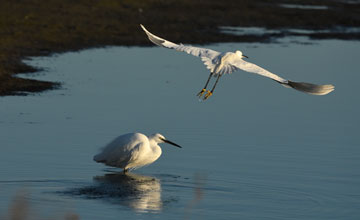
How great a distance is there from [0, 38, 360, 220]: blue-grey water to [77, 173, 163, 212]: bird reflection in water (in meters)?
0.02

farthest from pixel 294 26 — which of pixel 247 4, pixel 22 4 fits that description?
pixel 22 4

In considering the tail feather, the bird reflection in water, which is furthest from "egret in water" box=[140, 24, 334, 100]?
the bird reflection in water

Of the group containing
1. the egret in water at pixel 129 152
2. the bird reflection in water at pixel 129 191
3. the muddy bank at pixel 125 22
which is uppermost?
the muddy bank at pixel 125 22

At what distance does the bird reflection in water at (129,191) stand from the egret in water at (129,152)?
0.21m

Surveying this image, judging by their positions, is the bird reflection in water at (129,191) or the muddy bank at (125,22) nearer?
the bird reflection in water at (129,191)

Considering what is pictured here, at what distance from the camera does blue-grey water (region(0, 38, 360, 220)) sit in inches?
349

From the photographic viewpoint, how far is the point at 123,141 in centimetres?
1016

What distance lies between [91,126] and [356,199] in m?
4.79

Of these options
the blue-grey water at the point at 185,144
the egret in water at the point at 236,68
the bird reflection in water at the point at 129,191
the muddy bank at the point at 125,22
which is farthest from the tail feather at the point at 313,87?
the muddy bank at the point at 125,22

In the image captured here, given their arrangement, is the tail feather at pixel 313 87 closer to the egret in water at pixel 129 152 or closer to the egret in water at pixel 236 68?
the egret in water at pixel 236 68

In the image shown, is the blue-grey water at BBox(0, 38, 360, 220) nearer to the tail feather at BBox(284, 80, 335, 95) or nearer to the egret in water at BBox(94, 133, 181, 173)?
the egret in water at BBox(94, 133, 181, 173)

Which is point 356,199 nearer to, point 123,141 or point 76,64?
point 123,141

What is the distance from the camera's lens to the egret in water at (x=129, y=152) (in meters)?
→ 10.1

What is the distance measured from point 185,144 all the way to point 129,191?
2219mm
